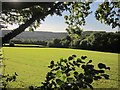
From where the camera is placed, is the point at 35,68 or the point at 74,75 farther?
the point at 35,68

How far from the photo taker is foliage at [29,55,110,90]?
2102mm

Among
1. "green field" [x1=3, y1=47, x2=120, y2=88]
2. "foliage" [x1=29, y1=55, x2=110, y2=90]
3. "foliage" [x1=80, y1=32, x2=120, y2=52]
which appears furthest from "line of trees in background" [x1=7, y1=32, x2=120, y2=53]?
"foliage" [x1=29, y1=55, x2=110, y2=90]

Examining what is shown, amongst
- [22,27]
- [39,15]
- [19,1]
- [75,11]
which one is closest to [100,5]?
[75,11]

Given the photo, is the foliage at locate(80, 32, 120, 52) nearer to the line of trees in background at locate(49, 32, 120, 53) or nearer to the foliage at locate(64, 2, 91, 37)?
the line of trees in background at locate(49, 32, 120, 53)

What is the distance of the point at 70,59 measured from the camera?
241cm

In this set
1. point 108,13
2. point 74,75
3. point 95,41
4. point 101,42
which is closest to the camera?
point 74,75

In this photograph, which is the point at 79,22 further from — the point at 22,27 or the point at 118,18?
the point at 22,27

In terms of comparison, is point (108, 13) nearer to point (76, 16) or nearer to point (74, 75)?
point (76, 16)

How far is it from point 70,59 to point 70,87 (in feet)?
1.21

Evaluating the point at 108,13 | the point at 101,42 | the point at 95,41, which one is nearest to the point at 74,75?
the point at 108,13

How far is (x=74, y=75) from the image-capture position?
2197mm

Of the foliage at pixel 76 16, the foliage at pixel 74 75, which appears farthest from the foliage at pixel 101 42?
the foliage at pixel 74 75

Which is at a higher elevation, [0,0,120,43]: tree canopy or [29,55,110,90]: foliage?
[0,0,120,43]: tree canopy

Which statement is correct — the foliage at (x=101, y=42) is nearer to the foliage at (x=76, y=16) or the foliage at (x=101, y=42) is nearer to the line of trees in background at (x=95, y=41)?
the line of trees in background at (x=95, y=41)
